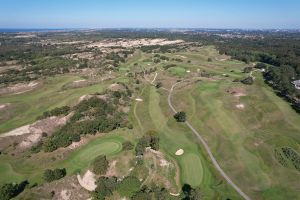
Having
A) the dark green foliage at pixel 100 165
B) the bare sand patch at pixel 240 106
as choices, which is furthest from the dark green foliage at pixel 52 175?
the bare sand patch at pixel 240 106

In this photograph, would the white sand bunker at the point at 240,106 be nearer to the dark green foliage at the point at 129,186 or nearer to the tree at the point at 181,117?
the tree at the point at 181,117

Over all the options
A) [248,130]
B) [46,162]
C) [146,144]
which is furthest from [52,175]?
[248,130]

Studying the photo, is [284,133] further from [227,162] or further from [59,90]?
[59,90]

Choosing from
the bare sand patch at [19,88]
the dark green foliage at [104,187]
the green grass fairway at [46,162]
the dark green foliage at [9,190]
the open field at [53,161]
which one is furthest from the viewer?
the bare sand patch at [19,88]

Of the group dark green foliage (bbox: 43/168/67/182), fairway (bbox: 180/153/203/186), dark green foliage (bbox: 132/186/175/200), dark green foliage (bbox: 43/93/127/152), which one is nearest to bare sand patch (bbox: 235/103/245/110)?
fairway (bbox: 180/153/203/186)

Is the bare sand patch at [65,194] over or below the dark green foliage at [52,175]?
below

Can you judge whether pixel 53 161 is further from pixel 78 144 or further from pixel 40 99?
pixel 40 99
